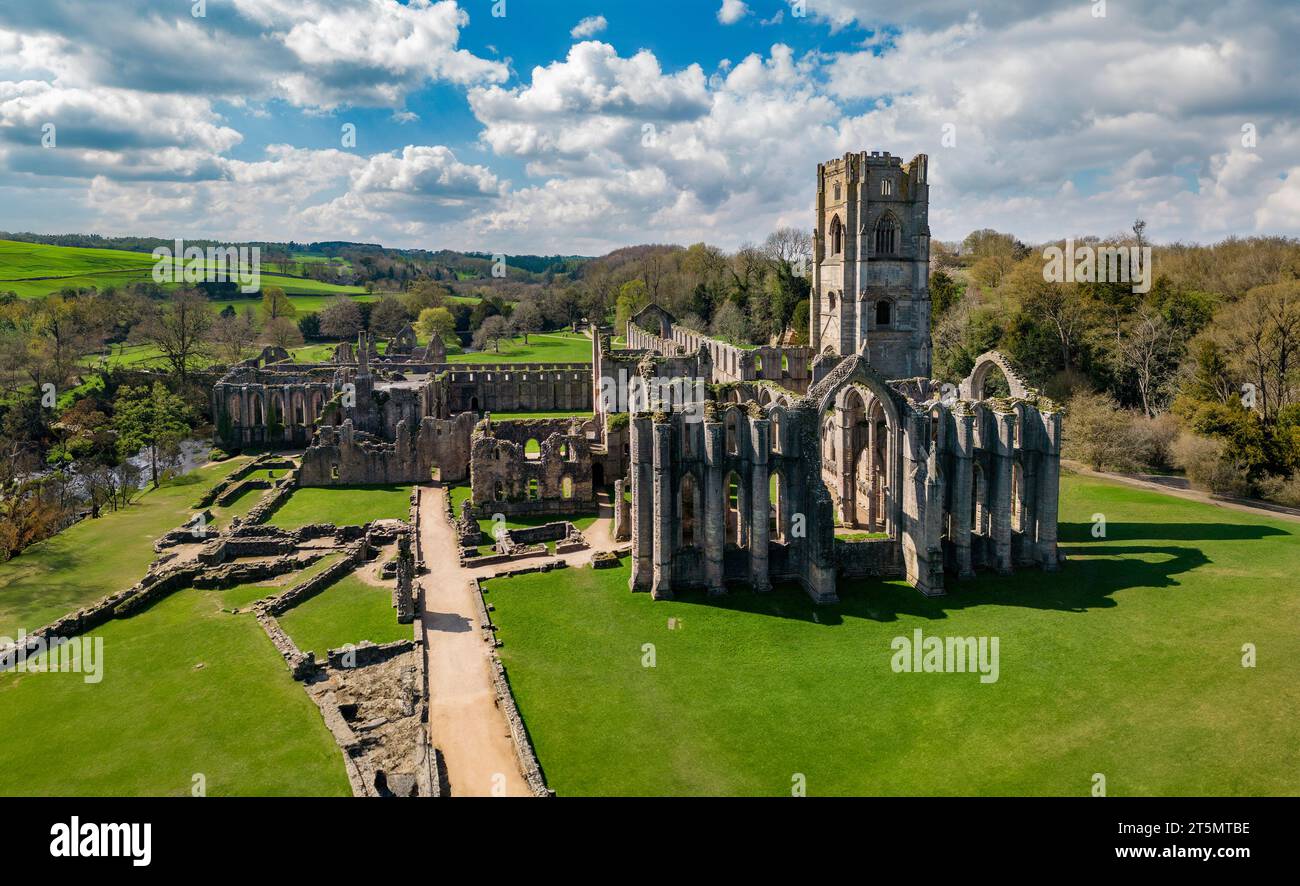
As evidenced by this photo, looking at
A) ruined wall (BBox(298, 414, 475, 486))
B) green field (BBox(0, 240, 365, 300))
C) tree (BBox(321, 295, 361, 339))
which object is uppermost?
green field (BBox(0, 240, 365, 300))

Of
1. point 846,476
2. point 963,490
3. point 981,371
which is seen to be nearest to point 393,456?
point 846,476

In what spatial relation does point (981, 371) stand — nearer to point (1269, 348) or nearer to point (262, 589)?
point (1269, 348)

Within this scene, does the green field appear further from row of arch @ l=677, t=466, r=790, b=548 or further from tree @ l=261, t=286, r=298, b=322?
row of arch @ l=677, t=466, r=790, b=548

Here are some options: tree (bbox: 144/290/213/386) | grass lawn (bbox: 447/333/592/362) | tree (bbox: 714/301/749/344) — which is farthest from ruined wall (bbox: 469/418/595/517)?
tree (bbox: 714/301/749/344)

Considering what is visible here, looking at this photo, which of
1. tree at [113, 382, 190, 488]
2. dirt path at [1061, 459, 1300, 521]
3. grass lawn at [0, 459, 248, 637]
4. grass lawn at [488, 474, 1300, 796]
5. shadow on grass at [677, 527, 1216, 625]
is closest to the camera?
grass lawn at [488, 474, 1300, 796]
